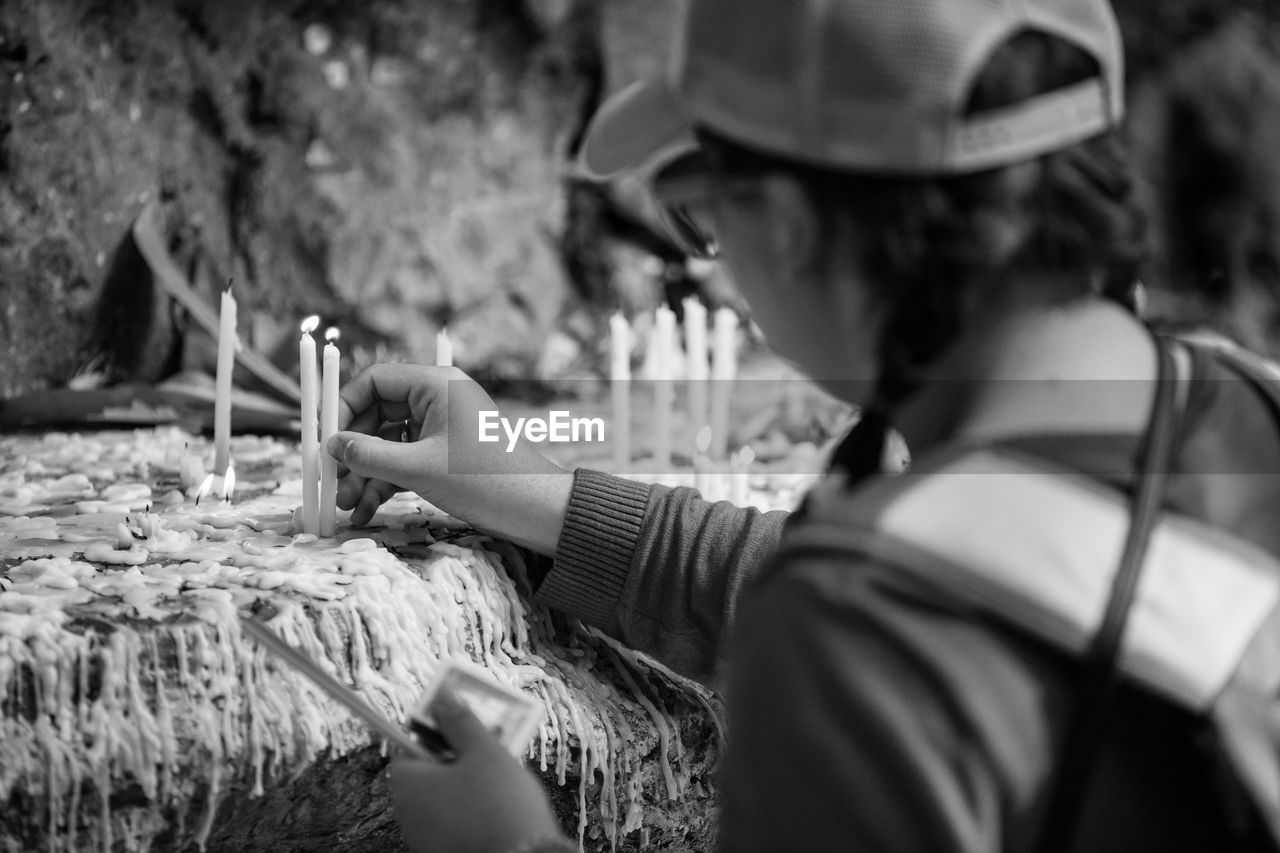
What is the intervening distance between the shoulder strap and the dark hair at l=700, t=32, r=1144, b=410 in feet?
0.43

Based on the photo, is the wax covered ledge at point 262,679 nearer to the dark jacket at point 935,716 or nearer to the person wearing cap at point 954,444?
the person wearing cap at point 954,444

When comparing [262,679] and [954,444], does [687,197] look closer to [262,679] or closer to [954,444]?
[954,444]

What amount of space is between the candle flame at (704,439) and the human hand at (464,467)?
510 millimetres

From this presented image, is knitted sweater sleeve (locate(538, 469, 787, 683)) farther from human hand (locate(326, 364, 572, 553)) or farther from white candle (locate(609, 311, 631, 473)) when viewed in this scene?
white candle (locate(609, 311, 631, 473))

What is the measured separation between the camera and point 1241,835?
53 centimetres

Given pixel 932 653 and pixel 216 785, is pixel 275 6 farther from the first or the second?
pixel 932 653

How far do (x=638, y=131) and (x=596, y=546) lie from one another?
0.46 meters

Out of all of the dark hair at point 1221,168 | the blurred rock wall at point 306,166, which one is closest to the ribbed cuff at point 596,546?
the blurred rock wall at point 306,166

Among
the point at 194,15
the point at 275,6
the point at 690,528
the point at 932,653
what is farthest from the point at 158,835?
the point at 275,6

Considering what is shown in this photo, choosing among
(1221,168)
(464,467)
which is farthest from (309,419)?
(1221,168)

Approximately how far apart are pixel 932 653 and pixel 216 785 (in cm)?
61

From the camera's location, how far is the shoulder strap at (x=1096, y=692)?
50cm

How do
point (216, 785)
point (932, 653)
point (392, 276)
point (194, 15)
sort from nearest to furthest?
1. point (932, 653)
2. point (216, 785)
3. point (194, 15)
4. point (392, 276)

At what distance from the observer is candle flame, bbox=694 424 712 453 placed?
160 cm
